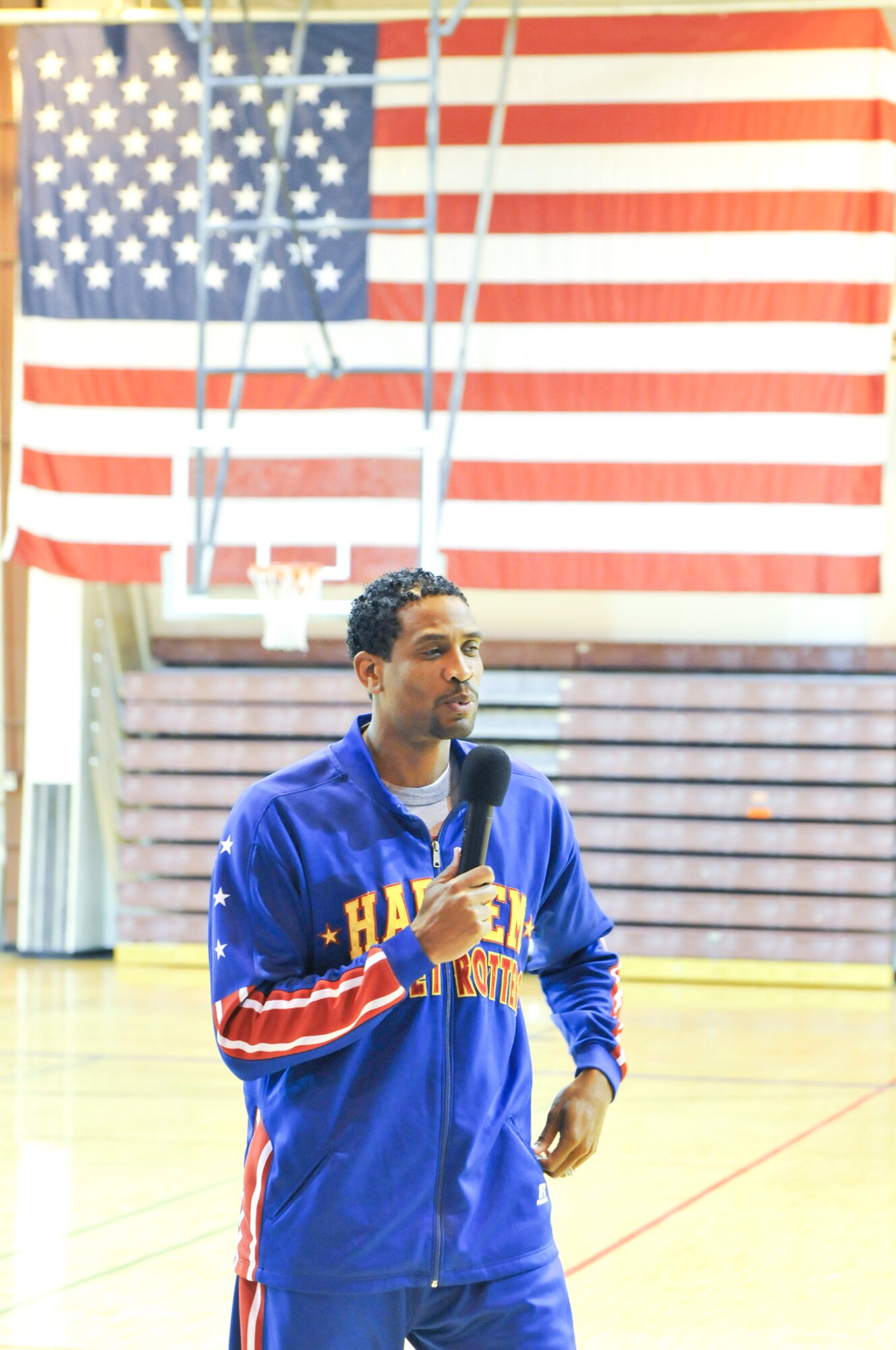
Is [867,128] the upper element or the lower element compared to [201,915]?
upper

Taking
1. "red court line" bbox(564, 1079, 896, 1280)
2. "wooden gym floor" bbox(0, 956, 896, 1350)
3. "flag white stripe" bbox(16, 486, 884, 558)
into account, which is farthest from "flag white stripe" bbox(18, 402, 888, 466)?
"red court line" bbox(564, 1079, 896, 1280)

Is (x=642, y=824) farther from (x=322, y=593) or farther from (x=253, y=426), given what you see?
(x=253, y=426)

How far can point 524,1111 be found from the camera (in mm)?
2547

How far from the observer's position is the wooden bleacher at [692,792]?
1302cm

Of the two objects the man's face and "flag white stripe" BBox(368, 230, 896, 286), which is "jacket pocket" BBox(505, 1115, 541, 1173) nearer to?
the man's face

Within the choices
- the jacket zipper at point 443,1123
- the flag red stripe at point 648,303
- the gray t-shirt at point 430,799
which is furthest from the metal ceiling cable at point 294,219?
the jacket zipper at point 443,1123

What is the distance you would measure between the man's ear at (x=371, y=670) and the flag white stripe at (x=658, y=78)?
9303 millimetres

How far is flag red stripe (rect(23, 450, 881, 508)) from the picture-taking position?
10625mm

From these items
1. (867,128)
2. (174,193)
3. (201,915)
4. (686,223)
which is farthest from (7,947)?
(867,128)

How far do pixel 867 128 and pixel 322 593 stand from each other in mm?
5086

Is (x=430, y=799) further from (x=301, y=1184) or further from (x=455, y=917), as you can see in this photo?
(x=301, y=1184)

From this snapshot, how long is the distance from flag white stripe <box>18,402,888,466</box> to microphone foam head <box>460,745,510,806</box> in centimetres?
836

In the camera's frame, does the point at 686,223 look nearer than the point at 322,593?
Yes

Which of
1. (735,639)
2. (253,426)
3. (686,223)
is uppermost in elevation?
(686,223)
